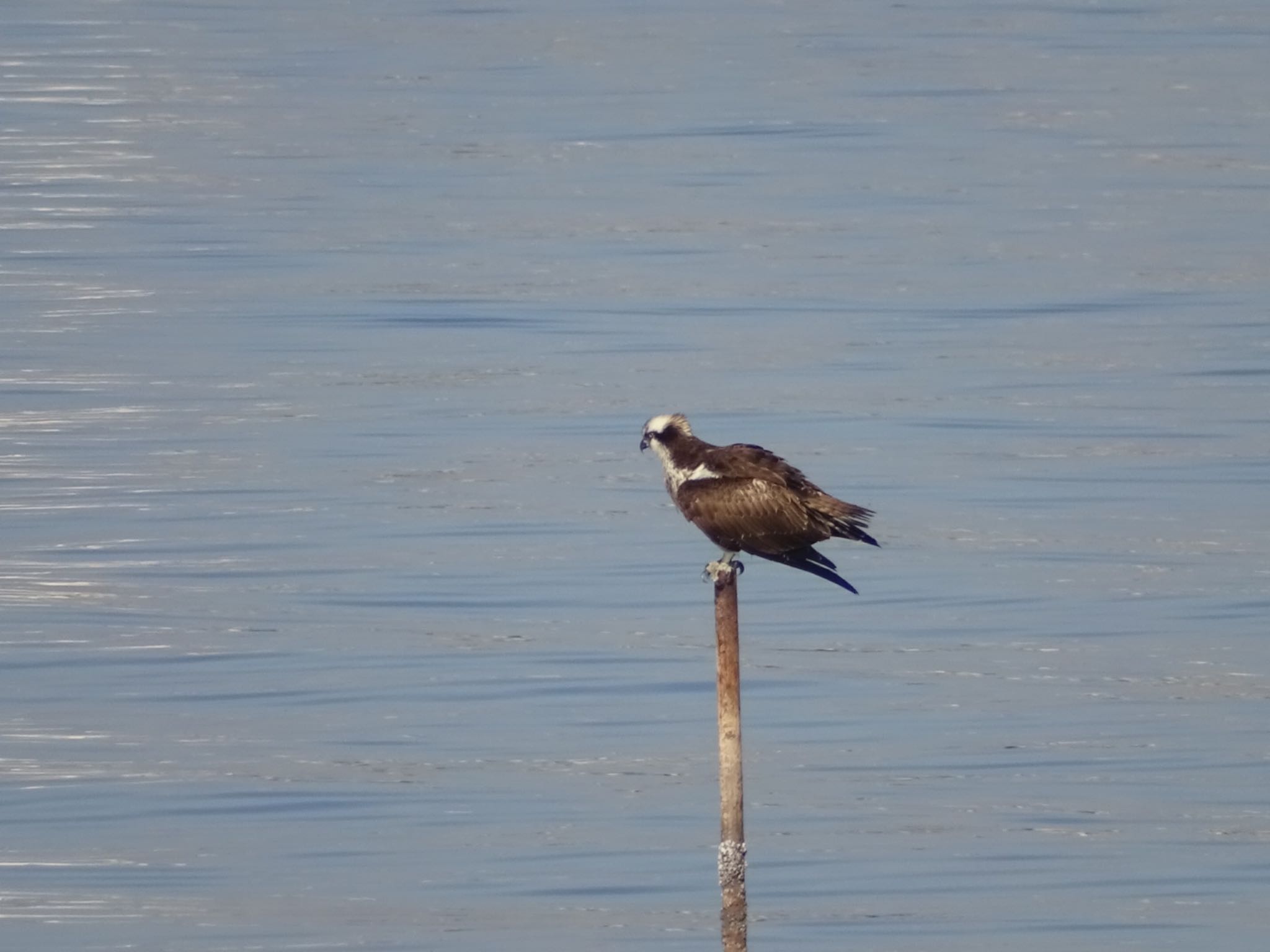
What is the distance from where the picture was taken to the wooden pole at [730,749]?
9.46 metres

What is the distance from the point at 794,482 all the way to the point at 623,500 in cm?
1773

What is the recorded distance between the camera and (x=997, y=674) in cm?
2112

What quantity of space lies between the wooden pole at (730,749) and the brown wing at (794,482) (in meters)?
0.55

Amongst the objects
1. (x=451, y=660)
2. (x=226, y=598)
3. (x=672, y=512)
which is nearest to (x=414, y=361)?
(x=672, y=512)

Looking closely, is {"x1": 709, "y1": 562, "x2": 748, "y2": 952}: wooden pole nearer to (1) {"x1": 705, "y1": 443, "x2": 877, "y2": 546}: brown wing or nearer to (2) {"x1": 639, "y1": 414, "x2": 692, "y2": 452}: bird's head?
(1) {"x1": 705, "y1": 443, "x2": 877, "y2": 546}: brown wing

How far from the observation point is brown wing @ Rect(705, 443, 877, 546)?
440 inches

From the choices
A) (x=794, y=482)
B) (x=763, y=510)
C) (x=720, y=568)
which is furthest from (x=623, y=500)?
(x=720, y=568)

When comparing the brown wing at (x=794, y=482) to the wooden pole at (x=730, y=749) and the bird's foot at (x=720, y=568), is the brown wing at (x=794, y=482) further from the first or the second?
the wooden pole at (x=730, y=749)

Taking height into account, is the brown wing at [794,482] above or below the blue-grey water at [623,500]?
below

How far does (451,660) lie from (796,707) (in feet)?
12.3

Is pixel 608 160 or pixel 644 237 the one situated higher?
pixel 608 160

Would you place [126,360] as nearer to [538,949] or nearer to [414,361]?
[414,361]

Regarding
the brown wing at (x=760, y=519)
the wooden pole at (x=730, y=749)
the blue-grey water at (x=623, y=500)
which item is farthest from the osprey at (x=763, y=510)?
the blue-grey water at (x=623, y=500)

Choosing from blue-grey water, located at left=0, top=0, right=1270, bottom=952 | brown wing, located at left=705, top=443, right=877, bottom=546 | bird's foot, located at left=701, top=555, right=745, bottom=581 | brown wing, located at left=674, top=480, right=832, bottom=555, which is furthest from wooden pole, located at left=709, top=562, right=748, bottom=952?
blue-grey water, located at left=0, top=0, right=1270, bottom=952
